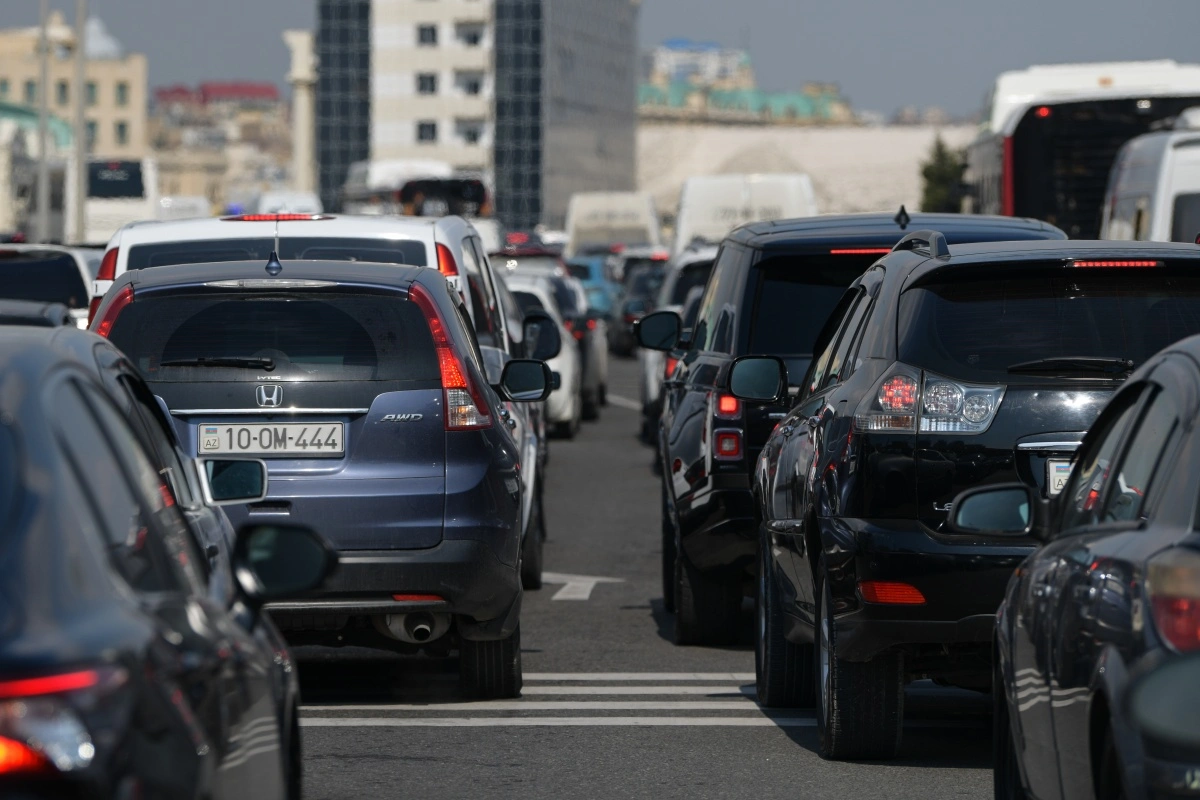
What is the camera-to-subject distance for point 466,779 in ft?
24.1

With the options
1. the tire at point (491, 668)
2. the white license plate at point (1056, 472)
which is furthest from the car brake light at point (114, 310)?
the white license plate at point (1056, 472)

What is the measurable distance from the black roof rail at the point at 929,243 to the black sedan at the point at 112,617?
3.26 m

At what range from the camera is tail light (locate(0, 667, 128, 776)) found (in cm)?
306

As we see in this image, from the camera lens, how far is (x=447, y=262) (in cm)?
1099

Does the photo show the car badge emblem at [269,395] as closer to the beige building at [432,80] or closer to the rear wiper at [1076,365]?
the rear wiper at [1076,365]

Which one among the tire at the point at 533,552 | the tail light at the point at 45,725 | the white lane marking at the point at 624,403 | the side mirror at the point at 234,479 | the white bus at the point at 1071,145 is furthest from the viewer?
the white lane marking at the point at 624,403

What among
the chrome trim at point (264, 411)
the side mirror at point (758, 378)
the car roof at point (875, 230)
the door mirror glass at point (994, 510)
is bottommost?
the chrome trim at point (264, 411)

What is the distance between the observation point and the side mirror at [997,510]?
5309mm

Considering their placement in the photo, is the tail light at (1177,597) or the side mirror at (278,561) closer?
the tail light at (1177,597)

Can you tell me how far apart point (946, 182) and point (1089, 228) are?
109 m

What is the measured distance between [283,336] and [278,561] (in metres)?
4.03

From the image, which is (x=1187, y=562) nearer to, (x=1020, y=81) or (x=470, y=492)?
(x=470, y=492)

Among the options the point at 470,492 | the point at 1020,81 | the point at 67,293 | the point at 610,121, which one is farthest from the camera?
the point at 610,121

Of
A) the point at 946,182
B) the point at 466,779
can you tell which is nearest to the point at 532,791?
the point at 466,779
